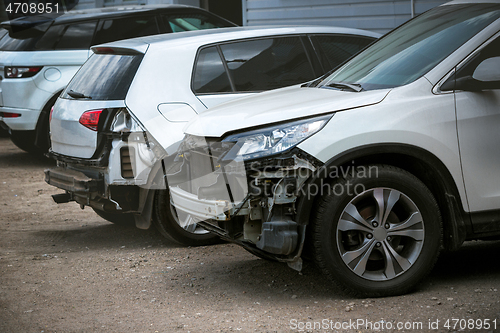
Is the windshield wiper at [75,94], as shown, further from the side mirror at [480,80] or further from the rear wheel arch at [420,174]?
the side mirror at [480,80]

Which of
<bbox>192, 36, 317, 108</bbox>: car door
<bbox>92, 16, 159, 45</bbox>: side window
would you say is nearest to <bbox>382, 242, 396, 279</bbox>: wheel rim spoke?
<bbox>192, 36, 317, 108</bbox>: car door

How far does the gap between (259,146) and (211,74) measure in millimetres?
1868

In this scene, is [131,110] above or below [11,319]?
above

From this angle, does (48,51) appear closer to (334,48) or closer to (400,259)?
(334,48)

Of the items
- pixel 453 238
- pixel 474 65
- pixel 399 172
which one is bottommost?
pixel 453 238

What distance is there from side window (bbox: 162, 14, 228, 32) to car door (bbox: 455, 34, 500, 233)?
20.9ft

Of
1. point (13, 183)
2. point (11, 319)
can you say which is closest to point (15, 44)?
point (13, 183)

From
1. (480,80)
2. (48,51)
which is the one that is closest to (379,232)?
(480,80)

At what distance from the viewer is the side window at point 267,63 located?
5.72m

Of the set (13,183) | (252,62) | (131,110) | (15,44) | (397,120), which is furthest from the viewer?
(15,44)

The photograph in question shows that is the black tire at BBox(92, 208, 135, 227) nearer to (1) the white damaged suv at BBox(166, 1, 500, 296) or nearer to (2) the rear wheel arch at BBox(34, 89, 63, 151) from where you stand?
(1) the white damaged suv at BBox(166, 1, 500, 296)

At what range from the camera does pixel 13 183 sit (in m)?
9.06

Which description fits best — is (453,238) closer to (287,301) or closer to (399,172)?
(399,172)

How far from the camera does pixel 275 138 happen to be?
3896 millimetres
